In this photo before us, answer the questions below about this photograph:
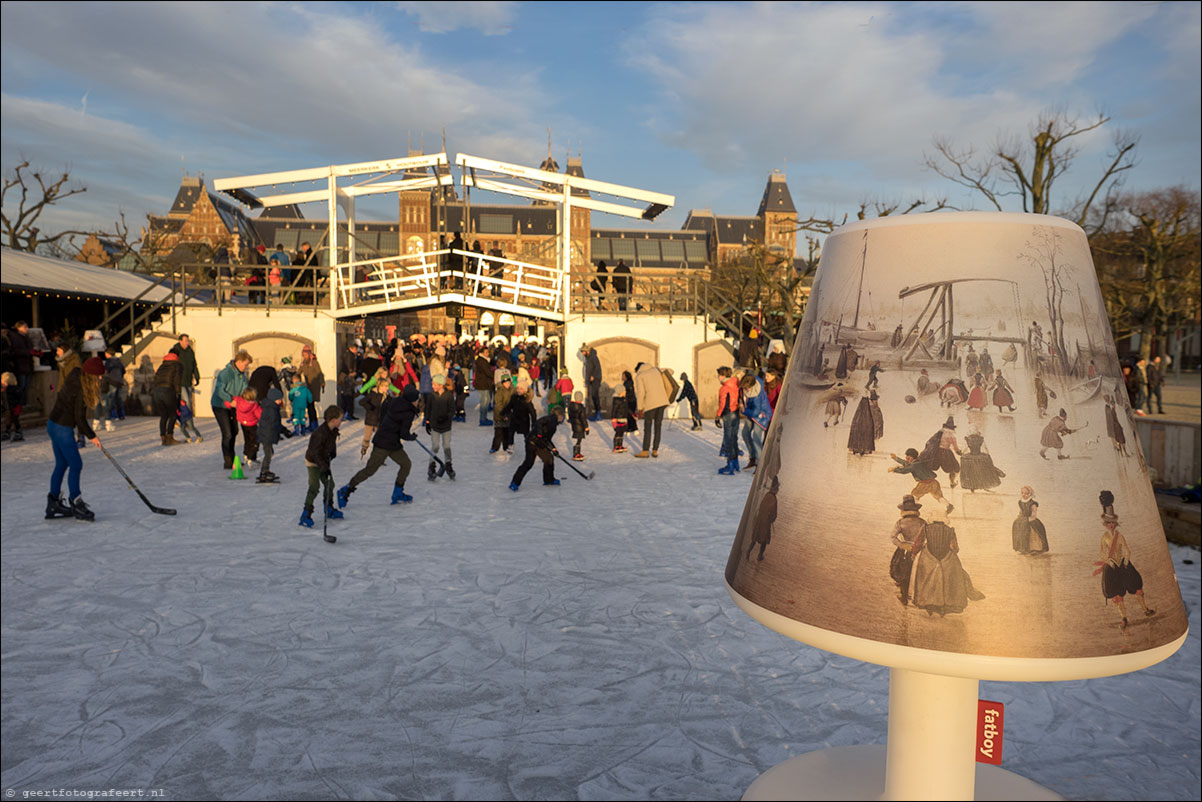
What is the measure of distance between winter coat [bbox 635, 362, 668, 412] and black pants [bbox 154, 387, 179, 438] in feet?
24.8

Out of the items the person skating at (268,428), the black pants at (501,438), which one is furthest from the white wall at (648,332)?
the person skating at (268,428)

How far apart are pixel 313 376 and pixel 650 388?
23.2ft

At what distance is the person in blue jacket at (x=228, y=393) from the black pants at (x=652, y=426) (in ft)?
19.3

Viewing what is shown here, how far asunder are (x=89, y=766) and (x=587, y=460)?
8825 mm

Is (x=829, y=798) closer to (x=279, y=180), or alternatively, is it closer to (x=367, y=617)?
(x=367, y=617)

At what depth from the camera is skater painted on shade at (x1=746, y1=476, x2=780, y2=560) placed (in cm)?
108

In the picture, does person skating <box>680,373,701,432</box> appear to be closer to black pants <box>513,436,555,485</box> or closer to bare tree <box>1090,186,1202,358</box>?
black pants <box>513,436,555,485</box>

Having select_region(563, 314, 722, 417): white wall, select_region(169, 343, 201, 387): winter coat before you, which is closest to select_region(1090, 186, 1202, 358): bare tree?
select_region(563, 314, 722, 417): white wall

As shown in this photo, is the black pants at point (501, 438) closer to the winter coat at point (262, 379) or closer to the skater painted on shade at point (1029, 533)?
the winter coat at point (262, 379)

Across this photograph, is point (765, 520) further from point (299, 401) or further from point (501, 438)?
point (299, 401)

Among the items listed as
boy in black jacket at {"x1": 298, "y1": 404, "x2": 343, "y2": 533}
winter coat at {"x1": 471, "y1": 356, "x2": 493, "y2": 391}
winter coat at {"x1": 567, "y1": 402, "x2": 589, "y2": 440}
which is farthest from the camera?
winter coat at {"x1": 471, "y1": 356, "x2": 493, "y2": 391}

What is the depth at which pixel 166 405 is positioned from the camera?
11.9 m

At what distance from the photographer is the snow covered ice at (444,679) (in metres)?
3.41

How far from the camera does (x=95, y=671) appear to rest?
4277 millimetres
